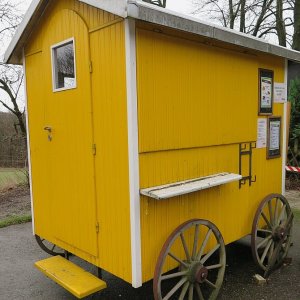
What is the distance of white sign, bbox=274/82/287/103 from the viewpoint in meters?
4.58

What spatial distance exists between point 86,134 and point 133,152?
0.71m

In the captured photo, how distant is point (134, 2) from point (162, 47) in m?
0.54

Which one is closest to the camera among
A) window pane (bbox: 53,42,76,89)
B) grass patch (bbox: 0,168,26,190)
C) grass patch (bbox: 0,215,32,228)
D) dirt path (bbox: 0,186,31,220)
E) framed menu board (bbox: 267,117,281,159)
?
window pane (bbox: 53,42,76,89)

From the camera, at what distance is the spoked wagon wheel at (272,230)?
4.18 m

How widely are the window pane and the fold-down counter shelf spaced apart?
1379 millimetres

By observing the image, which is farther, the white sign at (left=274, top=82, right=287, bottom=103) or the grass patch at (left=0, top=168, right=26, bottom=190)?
the grass patch at (left=0, top=168, right=26, bottom=190)

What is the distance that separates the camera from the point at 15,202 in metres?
8.28

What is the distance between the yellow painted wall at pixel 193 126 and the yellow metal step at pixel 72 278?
21.4 inches

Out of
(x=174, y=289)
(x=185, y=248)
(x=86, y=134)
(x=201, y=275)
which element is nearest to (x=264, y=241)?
(x=201, y=275)

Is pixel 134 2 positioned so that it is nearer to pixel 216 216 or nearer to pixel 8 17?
pixel 216 216

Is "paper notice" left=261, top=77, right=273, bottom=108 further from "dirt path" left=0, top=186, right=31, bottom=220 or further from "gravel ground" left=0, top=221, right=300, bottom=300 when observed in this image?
"dirt path" left=0, top=186, right=31, bottom=220

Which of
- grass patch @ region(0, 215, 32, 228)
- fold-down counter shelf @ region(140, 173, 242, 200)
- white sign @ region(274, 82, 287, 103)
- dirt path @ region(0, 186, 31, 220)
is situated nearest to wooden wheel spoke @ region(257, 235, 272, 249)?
fold-down counter shelf @ region(140, 173, 242, 200)

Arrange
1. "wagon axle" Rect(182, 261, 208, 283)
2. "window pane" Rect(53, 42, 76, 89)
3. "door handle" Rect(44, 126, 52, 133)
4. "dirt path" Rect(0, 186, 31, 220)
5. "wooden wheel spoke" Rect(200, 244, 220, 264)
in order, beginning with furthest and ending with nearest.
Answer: "dirt path" Rect(0, 186, 31, 220), "door handle" Rect(44, 126, 52, 133), "window pane" Rect(53, 42, 76, 89), "wooden wheel spoke" Rect(200, 244, 220, 264), "wagon axle" Rect(182, 261, 208, 283)

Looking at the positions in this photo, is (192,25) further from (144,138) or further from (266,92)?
(266,92)
